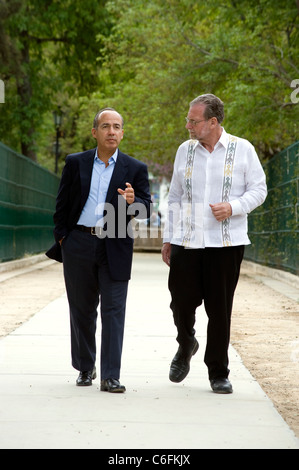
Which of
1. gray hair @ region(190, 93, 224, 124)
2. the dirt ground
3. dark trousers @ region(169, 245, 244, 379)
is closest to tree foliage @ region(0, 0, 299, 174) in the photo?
the dirt ground

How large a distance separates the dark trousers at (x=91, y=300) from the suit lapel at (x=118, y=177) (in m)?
0.33

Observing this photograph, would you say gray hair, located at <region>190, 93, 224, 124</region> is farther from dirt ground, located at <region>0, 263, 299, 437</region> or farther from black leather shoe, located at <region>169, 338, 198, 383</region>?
dirt ground, located at <region>0, 263, 299, 437</region>

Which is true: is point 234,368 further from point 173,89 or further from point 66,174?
point 173,89

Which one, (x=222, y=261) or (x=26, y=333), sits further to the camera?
(x=26, y=333)

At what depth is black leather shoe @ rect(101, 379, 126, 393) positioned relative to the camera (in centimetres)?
604

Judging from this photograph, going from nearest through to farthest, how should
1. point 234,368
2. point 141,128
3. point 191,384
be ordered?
point 191,384
point 234,368
point 141,128

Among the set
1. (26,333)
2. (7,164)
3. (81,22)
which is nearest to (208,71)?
(7,164)

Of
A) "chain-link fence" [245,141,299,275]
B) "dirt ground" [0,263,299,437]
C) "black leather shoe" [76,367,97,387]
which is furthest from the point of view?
"chain-link fence" [245,141,299,275]

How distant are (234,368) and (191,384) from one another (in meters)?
0.72

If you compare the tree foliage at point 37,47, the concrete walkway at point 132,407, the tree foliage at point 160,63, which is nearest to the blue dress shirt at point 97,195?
the concrete walkway at point 132,407

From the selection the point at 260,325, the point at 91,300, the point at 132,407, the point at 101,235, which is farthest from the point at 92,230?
the point at 260,325

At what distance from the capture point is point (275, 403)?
602 centimetres

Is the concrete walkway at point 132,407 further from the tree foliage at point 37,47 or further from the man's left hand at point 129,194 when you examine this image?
the tree foliage at point 37,47

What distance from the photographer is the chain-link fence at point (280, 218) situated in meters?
16.9
